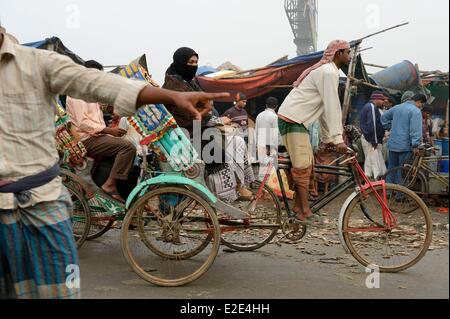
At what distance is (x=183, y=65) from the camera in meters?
4.50

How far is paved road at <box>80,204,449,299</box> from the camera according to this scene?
3.94 meters

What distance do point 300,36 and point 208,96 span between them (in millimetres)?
10965

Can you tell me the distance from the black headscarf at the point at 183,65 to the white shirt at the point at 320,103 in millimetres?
972

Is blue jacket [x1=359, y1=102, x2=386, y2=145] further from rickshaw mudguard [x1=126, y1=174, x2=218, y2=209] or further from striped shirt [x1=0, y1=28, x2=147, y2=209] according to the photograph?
striped shirt [x1=0, y1=28, x2=147, y2=209]

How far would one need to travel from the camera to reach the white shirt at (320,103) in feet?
15.2

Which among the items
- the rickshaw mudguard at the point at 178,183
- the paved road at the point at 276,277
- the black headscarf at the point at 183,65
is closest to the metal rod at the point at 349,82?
the paved road at the point at 276,277

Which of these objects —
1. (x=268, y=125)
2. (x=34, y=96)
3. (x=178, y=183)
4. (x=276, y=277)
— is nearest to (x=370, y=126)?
(x=268, y=125)

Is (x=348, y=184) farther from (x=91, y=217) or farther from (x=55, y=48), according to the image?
(x=55, y=48)

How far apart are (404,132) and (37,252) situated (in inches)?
284

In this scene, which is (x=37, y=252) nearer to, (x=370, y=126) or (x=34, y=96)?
(x=34, y=96)

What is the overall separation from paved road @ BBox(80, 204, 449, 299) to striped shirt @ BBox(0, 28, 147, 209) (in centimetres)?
202

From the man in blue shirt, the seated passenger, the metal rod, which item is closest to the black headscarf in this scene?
the seated passenger

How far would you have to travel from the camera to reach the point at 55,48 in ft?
28.8
